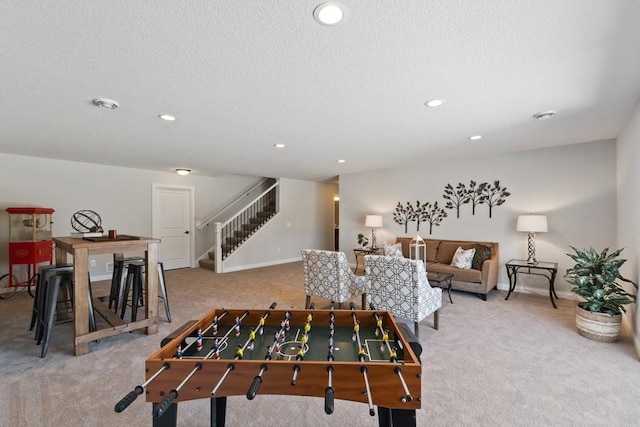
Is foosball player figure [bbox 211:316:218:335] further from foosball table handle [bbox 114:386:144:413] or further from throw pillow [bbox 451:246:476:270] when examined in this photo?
throw pillow [bbox 451:246:476:270]

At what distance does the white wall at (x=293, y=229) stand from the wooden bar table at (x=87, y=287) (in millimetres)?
3422

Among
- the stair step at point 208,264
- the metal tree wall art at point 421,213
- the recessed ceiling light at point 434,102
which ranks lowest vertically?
the stair step at point 208,264

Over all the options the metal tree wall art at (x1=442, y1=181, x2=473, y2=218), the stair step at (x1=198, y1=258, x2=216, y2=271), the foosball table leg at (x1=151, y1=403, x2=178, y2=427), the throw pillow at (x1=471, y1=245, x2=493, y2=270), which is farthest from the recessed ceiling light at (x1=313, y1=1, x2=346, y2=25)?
the stair step at (x1=198, y1=258, x2=216, y2=271)

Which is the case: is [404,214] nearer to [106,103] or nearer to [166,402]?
[106,103]

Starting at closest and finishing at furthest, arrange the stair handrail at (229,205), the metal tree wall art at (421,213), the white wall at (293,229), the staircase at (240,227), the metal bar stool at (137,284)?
the metal bar stool at (137,284)
the metal tree wall art at (421,213)
the staircase at (240,227)
the white wall at (293,229)
the stair handrail at (229,205)

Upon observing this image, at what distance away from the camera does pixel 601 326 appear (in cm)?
291

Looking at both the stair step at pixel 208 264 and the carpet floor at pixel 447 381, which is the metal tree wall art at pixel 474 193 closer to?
the carpet floor at pixel 447 381

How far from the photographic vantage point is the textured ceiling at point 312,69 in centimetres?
148

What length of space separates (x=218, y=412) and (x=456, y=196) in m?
5.18

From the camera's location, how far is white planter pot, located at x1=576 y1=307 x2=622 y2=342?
289cm

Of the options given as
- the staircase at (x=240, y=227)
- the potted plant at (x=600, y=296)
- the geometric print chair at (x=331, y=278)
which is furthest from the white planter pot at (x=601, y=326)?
the staircase at (x=240, y=227)

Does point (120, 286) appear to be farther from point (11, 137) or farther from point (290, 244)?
point (290, 244)

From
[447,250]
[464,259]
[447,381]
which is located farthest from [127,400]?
[447,250]

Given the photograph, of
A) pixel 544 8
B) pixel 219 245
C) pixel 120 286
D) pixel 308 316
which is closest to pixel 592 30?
Answer: pixel 544 8
